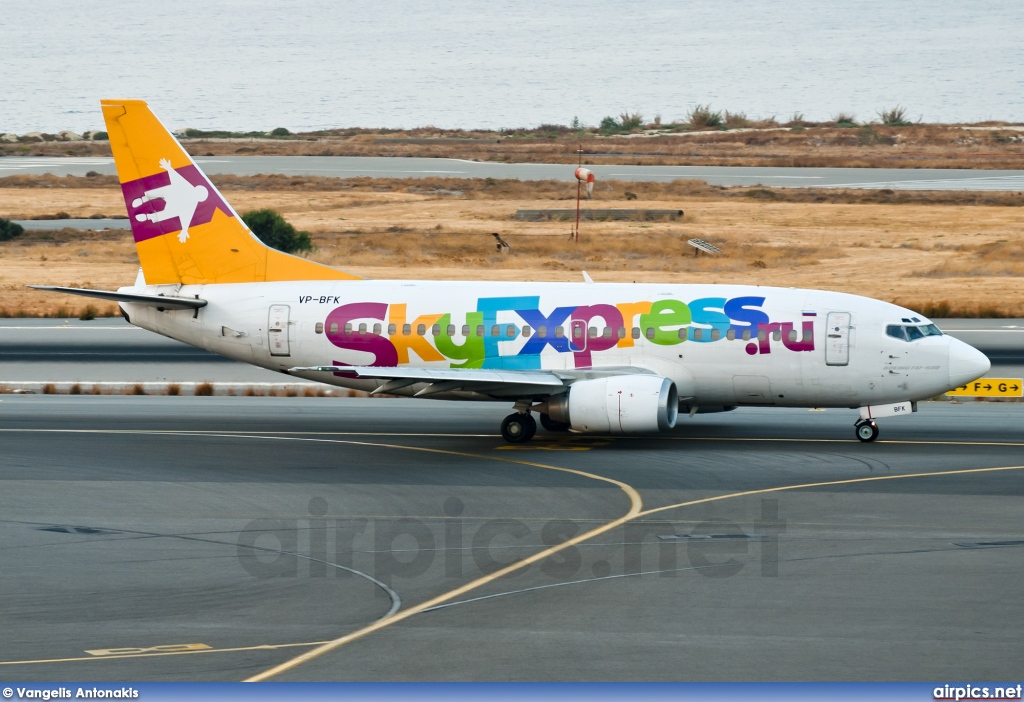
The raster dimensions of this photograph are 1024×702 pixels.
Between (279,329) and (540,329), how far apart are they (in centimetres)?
701

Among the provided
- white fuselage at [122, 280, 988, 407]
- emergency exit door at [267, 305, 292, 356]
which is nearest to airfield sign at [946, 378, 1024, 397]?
white fuselage at [122, 280, 988, 407]

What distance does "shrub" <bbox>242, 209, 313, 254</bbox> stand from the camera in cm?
7594

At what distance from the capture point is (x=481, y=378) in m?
31.4

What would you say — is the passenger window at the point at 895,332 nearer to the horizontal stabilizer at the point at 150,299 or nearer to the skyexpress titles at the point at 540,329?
the skyexpress titles at the point at 540,329

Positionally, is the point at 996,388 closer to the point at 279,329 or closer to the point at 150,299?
the point at 279,329

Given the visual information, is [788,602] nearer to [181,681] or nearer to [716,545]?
[716,545]

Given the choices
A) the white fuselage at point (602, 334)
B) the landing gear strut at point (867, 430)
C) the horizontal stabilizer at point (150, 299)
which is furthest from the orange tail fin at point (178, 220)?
the landing gear strut at point (867, 430)

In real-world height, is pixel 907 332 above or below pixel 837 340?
above

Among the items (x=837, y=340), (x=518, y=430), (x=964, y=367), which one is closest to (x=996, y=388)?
(x=964, y=367)

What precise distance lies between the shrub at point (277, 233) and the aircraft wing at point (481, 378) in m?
44.4

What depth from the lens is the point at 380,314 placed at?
34156mm

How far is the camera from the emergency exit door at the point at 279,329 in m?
34.5

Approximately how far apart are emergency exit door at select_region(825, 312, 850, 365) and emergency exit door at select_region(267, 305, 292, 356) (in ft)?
45.8

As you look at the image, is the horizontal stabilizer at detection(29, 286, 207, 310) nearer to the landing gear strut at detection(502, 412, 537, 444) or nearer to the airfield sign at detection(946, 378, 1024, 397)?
the landing gear strut at detection(502, 412, 537, 444)
